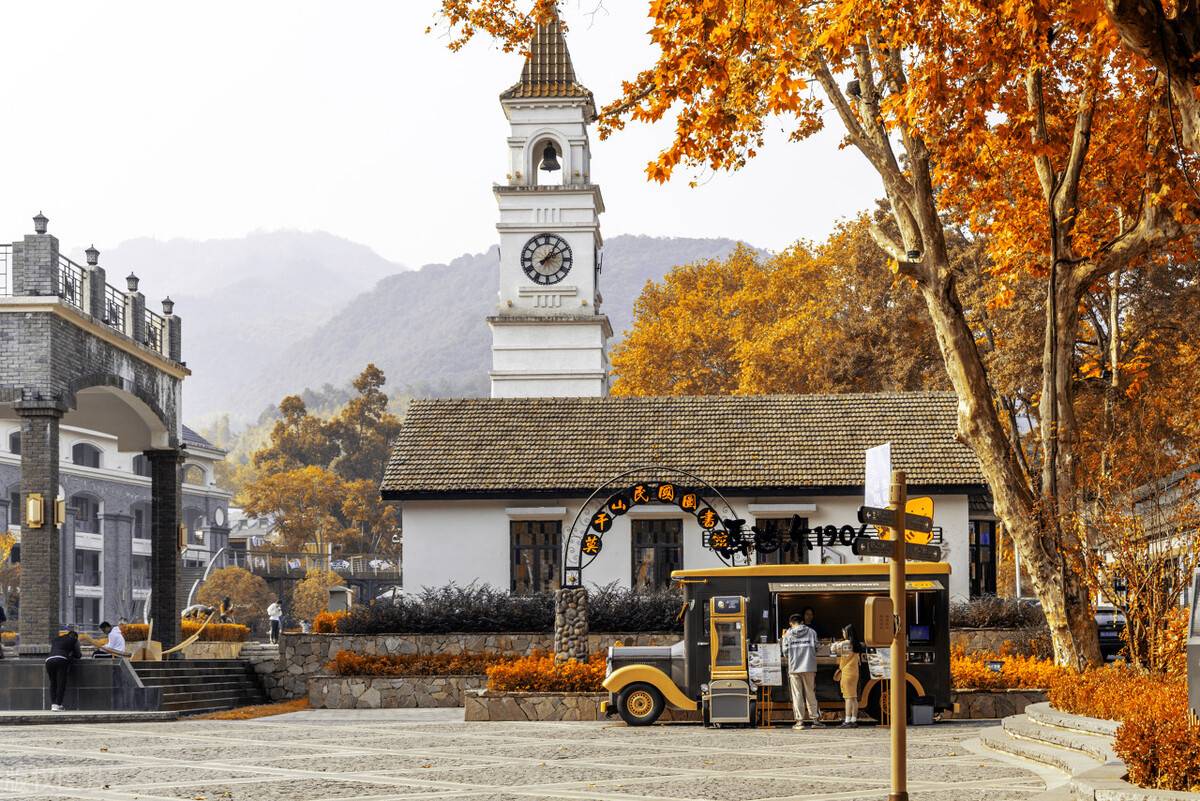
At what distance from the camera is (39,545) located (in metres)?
26.5

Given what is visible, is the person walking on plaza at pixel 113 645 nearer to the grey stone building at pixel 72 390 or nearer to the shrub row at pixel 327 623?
the grey stone building at pixel 72 390

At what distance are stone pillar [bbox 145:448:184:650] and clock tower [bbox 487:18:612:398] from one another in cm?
1896

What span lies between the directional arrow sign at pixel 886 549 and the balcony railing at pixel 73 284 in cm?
1956

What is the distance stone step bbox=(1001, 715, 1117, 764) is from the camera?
13.9 meters

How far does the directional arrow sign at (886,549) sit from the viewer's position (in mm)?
11250

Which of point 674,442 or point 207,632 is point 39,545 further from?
point 674,442

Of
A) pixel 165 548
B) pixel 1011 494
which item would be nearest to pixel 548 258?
pixel 165 548

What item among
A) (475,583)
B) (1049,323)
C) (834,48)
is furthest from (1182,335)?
(834,48)

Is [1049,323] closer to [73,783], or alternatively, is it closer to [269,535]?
[73,783]

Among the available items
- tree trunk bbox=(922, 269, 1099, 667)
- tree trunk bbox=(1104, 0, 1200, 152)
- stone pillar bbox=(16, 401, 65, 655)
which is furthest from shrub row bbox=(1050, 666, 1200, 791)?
stone pillar bbox=(16, 401, 65, 655)

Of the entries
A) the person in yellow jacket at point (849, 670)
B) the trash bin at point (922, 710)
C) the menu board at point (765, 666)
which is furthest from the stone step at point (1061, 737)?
the menu board at point (765, 666)

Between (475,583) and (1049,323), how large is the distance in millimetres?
18147

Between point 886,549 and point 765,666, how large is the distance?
417 inches

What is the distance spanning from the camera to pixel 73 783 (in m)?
14.1
